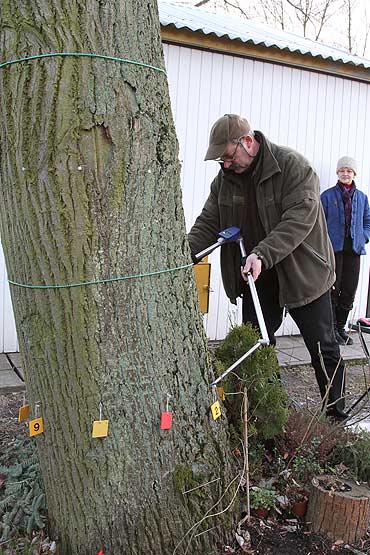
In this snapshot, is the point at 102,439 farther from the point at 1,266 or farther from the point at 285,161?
the point at 1,266

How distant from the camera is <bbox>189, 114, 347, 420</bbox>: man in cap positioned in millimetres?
3410

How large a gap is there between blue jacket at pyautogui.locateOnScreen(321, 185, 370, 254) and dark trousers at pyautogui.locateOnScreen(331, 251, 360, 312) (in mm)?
137

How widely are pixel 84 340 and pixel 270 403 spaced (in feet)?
3.57

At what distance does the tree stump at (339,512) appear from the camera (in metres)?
2.62

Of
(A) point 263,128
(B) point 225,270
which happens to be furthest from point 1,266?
(A) point 263,128

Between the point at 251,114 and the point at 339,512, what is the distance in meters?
4.85

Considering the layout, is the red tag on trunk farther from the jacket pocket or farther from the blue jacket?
the blue jacket

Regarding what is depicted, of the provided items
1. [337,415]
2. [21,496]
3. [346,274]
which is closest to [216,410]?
[21,496]

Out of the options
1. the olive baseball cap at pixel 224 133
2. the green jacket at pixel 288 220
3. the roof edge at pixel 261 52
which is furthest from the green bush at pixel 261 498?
the roof edge at pixel 261 52

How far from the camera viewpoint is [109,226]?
2197 millimetres

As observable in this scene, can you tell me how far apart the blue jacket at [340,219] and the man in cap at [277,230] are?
300 centimetres

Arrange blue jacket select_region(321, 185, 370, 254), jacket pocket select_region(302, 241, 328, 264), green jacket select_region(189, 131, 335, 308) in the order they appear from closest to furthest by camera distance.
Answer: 1. green jacket select_region(189, 131, 335, 308)
2. jacket pocket select_region(302, 241, 328, 264)
3. blue jacket select_region(321, 185, 370, 254)

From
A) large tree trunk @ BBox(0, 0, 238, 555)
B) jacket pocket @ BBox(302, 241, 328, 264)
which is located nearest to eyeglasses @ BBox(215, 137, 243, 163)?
jacket pocket @ BBox(302, 241, 328, 264)

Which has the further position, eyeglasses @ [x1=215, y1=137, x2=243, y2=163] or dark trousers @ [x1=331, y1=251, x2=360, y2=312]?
dark trousers @ [x1=331, y1=251, x2=360, y2=312]
